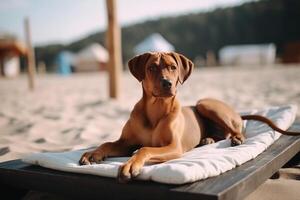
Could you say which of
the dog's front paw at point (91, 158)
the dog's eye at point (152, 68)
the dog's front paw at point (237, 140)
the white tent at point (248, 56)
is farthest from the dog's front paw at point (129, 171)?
the white tent at point (248, 56)

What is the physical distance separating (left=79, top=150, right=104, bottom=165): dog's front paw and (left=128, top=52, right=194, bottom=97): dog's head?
0.57 m

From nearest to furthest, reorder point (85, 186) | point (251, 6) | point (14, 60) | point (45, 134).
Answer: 1. point (85, 186)
2. point (45, 134)
3. point (14, 60)
4. point (251, 6)

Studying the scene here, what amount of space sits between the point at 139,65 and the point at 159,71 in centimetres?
19

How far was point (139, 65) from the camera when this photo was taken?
293 cm

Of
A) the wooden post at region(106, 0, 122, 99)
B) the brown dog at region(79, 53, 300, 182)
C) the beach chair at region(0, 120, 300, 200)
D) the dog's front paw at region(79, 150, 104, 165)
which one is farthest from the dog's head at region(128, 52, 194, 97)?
the wooden post at region(106, 0, 122, 99)

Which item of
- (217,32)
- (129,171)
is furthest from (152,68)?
(217,32)

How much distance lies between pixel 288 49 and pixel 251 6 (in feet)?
72.7

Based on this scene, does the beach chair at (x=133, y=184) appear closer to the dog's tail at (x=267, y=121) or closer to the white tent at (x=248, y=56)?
the dog's tail at (x=267, y=121)

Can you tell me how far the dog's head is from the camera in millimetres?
2756

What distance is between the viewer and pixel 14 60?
102 feet

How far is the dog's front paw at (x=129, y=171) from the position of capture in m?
2.18

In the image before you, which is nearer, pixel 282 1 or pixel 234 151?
pixel 234 151

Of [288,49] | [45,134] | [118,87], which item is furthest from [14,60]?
[45,134]

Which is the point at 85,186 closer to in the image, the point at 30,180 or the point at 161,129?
the point at 30,180
